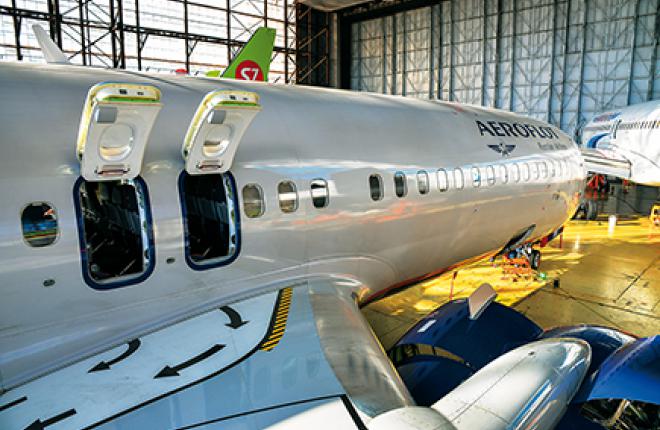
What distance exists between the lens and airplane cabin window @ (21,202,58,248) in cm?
388

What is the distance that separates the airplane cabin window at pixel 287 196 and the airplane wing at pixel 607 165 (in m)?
19.7

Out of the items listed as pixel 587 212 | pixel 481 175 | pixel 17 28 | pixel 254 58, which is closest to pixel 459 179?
pixel 481 175

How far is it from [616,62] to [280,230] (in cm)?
3139

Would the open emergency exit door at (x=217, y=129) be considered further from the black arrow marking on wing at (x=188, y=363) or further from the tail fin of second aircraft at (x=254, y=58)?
the tail fin of second aircraft at (x=254, y=58)

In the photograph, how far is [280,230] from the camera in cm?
556

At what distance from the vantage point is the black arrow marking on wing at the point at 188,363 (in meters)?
3.74

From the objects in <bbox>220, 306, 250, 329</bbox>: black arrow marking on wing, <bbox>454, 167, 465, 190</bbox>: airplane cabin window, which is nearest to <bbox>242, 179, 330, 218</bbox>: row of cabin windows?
<bbox>220, 306, 250, 329</bbox>: black arrow marking on wing

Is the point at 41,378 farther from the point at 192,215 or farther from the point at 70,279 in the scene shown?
the point at 192,215

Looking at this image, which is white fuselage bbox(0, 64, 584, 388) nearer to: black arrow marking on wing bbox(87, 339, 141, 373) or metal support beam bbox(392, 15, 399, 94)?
black arrow marking on wing bbox(87, 339, 141, 373)

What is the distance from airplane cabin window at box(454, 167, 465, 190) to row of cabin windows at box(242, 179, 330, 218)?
9.00 feet

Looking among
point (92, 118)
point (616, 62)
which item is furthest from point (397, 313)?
point (616, 62)

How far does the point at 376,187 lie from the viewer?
6660 mm

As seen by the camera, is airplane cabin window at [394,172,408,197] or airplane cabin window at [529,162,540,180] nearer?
airplane cabin window at [394,172,408,197]

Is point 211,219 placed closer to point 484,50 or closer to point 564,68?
point 564,68
